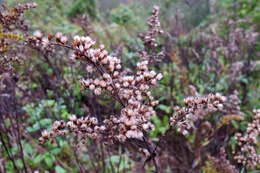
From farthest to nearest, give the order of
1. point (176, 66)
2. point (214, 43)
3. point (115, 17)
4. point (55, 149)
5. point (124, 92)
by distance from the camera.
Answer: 1. point (115, 17)
2. point (176, 66)
3. point (214, 43)
4. point (55, 149)
5. point (124, 92)

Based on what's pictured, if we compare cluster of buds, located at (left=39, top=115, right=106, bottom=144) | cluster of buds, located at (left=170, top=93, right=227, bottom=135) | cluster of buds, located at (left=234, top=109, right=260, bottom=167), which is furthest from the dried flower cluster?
cluster of buds, located at (left=234, top=109, right=260, bottom=167)

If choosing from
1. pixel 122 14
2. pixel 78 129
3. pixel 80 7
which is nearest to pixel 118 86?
pixel 78 129

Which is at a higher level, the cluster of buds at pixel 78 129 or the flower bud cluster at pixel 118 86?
the flower bud cluster at pixel 118 86

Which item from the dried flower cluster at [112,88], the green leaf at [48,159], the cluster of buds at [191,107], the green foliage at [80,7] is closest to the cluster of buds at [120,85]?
the dried flower cluster at [112,88]

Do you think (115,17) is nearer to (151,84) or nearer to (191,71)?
(191,71)

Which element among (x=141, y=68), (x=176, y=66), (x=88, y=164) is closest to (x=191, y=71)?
(x=176, y=66)

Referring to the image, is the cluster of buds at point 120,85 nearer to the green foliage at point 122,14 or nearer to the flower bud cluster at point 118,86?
the flower bud cluster at point 118,86

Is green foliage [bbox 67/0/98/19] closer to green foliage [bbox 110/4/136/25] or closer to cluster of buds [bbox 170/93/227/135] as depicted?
green foliage [bbox 110/4/136/25]

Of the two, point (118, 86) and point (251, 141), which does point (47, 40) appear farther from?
point (251, 141)
